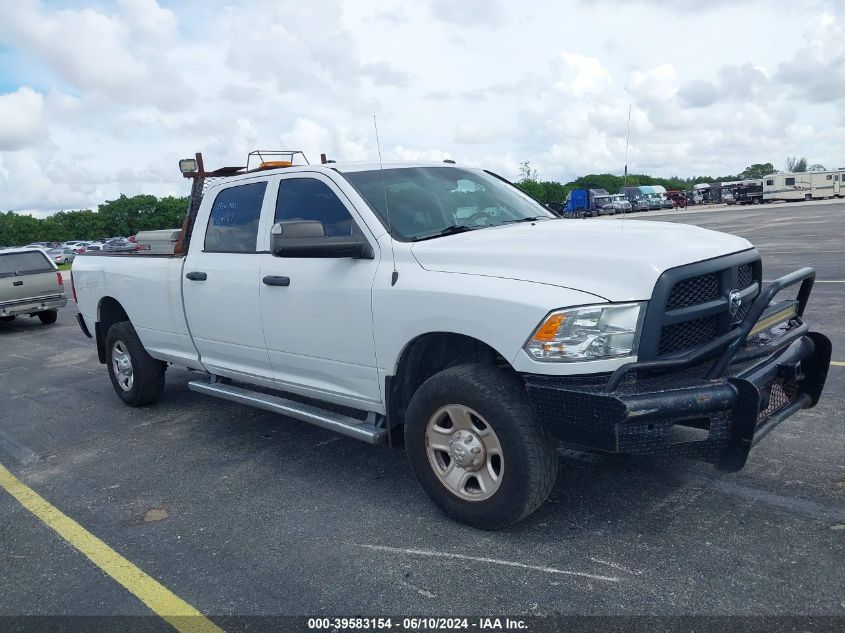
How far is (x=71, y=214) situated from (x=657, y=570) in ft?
340

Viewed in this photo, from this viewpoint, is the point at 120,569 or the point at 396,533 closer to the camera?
the point at 120,569

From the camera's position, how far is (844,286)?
10.2 meters

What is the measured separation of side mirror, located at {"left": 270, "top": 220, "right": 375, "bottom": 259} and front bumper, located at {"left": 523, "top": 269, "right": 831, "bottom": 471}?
1274 mm

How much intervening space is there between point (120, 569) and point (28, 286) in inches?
471

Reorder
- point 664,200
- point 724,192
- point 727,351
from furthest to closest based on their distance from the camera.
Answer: point 724,192
point 664,200
point 727,351

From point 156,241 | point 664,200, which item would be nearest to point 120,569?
point 156,241

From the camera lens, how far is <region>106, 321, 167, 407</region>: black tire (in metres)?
6.35

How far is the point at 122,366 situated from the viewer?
21.8ft

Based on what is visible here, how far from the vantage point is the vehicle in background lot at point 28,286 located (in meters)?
13.5

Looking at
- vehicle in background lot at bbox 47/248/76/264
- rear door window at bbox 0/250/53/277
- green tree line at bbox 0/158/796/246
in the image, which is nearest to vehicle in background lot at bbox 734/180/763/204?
green tree line at bbox 0/158/796/246

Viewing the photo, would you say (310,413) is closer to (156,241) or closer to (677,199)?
(156,241)

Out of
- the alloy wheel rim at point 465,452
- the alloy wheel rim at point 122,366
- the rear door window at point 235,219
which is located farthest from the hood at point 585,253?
the alloy wheel rim at point 122,366

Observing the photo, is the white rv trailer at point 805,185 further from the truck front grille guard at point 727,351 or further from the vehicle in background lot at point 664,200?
the truck front grille guard at point 727,351

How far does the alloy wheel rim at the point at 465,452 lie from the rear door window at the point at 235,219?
79.6 inches
